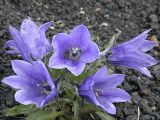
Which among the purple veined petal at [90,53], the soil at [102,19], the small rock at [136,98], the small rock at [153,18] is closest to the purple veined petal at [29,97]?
the purple veined petal at [90,53]

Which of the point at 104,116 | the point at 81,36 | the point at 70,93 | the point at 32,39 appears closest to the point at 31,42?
the point at 32,39

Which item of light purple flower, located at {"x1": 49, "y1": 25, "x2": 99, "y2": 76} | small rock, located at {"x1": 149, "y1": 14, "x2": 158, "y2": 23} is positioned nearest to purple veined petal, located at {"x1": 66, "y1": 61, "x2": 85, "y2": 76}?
light purple flower, located at {"x1": 49, "y1": 25, "x2": 99, "y2": 76}

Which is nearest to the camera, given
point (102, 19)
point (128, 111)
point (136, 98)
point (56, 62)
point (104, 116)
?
point (56, 62)

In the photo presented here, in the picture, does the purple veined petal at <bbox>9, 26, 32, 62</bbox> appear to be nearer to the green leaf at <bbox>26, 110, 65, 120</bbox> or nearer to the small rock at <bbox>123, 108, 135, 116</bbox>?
the green leaf at <bbox>26, 110, 65, 120</bbox>

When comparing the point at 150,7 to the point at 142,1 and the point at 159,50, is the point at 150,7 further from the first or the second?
the point at 159,50

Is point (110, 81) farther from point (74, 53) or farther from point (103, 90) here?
point (74, 53)

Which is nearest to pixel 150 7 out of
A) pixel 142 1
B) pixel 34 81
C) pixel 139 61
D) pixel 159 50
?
pixel 142 1
